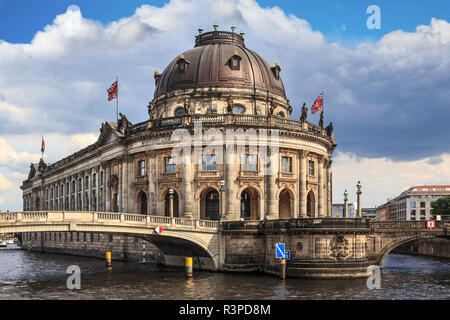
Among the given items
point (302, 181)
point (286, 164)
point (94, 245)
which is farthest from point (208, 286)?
point (94, 245)

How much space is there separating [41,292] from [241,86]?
124 feet

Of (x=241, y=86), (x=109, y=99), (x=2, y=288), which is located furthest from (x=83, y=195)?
(x=2, y=288)

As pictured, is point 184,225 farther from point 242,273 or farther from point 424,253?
point 424,253

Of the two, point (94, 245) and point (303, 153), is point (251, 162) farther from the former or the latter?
point (94, 245)

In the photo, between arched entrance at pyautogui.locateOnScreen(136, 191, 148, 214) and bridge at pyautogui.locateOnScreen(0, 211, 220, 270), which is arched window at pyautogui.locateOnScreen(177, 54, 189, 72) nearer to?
arched entrance at pyautogui.locateOnScreen(136, 191, 148, 214)

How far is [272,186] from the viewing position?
5819cm

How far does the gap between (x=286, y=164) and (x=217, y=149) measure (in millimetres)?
8270

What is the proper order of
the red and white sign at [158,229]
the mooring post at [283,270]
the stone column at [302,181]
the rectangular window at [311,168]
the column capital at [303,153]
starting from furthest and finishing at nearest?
the rectangular window at [311,168], the column capital at [303,153], the stone column at [302,181], the red and white sign at [158,229], the mooring post at [283,270]

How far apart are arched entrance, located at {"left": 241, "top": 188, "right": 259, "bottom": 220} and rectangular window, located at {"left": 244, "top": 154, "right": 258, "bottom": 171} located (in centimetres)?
257

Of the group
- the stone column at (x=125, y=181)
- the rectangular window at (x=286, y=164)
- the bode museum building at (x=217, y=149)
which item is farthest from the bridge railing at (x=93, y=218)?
the stone column at (x=125, y=181)

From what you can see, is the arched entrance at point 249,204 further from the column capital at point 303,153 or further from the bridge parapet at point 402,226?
the bridge parapet at point 402,226

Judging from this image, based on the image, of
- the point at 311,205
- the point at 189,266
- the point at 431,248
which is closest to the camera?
the point at 189,266

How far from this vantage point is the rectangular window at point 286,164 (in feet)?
198

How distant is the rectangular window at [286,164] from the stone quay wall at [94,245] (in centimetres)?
1669
